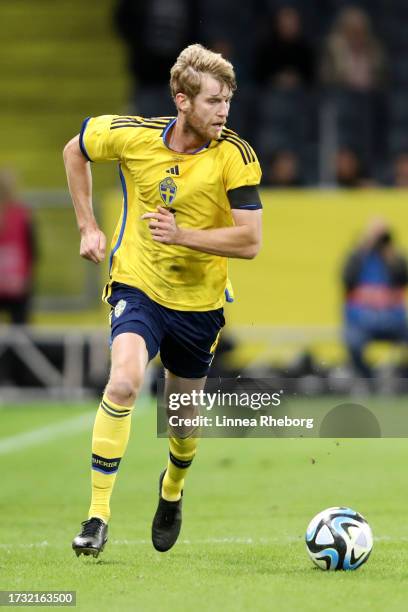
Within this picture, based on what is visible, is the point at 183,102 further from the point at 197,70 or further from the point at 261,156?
the point at 261,156

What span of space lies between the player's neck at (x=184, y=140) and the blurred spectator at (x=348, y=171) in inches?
367

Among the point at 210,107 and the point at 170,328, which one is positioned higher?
the point at 210,107

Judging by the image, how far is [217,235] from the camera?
21.3 feet

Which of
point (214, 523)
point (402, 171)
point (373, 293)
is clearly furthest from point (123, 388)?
point (402, 171)

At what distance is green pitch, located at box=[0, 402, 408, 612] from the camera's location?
18.5 ft

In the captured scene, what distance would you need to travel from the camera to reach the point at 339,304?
52.6 ft

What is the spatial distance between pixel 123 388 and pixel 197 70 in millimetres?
1451

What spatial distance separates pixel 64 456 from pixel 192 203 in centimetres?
497

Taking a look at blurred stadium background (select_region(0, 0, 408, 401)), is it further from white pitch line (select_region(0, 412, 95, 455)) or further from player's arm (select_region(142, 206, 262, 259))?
player's arm (select_region(142, 206, 262, 259))

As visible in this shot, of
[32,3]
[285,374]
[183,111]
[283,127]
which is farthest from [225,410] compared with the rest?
[32,3]

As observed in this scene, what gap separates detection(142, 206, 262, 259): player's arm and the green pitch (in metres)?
0.94

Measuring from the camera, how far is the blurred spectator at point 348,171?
52.2ft

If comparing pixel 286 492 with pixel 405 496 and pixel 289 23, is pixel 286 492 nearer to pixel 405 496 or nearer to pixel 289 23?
pixel 405 496

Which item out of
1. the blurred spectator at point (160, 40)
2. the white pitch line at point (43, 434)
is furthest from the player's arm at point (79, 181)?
the blurred spectator at point (160, 40)
